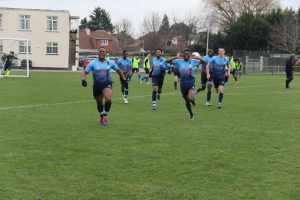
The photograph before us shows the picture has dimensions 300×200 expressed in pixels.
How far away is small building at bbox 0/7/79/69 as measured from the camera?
194 ft

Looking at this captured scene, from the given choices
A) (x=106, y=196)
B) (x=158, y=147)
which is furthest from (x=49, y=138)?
(x=106, y=196)

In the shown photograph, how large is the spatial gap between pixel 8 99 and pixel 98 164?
11829 millimetres

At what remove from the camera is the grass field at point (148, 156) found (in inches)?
238

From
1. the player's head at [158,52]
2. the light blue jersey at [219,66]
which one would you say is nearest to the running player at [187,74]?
the light blue jersey at [219,66]

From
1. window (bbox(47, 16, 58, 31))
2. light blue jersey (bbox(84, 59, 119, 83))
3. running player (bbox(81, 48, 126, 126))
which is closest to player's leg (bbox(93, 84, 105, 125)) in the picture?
running player (bbox(81, 48, 126, 126))

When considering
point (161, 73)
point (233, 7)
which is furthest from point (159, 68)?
point (233, 7)

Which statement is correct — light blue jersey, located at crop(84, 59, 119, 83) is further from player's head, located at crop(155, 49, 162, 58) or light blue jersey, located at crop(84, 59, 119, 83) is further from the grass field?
player's head, located at crop(155, 49, 162, 58)

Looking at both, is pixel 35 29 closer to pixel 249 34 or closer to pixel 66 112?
pixel 249 34

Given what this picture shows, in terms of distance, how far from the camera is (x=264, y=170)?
23.4ft

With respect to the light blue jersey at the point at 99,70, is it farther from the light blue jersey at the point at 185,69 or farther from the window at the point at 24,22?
the window at the point at 24,22

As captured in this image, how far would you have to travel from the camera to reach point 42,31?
5984cm

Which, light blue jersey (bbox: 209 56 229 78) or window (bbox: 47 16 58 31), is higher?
window (bbox: 47 16 58 31)

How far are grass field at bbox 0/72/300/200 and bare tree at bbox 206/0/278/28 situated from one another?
2925 inches

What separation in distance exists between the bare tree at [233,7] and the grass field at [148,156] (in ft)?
244
